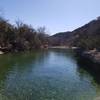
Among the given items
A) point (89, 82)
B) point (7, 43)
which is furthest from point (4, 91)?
point (7, 43)

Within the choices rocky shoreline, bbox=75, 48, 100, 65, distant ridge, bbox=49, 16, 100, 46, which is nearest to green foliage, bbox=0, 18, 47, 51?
distant ridge, bbox=49, 16, 100, 46

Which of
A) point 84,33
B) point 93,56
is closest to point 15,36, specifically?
point 93,56

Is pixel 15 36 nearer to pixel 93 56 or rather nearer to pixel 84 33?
pixel 93 56

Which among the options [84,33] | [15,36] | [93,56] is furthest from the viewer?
[84,33]

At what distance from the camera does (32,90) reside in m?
17.3

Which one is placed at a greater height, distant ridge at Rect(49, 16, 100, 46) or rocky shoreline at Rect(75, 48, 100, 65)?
distant ridge at Rect(49, 16, 100, 46)

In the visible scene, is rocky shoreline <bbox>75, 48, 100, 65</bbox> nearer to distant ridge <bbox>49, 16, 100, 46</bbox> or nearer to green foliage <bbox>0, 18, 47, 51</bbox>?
green foliage <bbox>0, 18, 47, 51</bbox>

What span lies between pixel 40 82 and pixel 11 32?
57136mm

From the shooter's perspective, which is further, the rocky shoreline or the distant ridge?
the distant ridge

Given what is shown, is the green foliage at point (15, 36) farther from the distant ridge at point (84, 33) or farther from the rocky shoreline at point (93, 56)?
the rocky shoreline at point (93, 56)

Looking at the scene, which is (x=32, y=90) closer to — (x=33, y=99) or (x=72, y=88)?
(x=33, y=99)

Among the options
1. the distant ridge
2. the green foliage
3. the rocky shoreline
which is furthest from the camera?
the distant ridge

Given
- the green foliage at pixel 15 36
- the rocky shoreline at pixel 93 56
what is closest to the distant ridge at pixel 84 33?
the green foliage at pixel 15 36

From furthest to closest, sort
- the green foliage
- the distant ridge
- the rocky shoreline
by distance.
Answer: the distant ridge, the green foliage, the rocky shoreline
